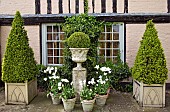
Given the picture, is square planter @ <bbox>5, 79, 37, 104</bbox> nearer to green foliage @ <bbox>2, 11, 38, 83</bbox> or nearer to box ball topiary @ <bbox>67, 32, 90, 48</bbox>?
green foliage @ <bbox>2, 11, 38, 83</bbox>

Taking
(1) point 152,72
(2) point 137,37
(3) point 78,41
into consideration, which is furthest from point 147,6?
(3) point 78,41

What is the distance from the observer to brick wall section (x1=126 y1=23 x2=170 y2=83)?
703cm

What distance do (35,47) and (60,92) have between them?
242 centimetres

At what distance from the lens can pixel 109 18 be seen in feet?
23.0

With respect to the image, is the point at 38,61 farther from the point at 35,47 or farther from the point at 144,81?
the point at 144,81

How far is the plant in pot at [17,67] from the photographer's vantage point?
212 inches

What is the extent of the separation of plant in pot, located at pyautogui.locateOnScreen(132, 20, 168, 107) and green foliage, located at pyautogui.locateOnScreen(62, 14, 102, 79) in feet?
5.70

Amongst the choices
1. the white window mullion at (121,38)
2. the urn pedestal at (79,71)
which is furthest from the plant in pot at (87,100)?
the white window mullion at (121,38)

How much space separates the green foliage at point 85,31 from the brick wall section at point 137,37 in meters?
1.00

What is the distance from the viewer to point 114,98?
20.3ft

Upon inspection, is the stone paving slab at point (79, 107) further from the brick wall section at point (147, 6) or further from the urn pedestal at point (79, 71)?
the brick wall section at point (147, 6)

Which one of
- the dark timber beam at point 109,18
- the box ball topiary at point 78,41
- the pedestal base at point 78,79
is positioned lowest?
the pedestal base at point 78,79

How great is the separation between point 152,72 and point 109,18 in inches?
98.2

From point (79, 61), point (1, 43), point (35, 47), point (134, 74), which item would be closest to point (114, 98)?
point (134, 74)
